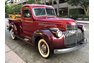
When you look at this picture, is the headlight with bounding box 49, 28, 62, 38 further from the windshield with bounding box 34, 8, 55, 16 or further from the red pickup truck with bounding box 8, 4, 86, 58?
the windshield with bounding box 34, 8, 55, 16

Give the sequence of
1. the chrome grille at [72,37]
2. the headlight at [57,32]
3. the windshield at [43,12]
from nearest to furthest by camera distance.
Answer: the headlight at [57,32] → the chrome grille at [72,37] → the windshield at [43,12]

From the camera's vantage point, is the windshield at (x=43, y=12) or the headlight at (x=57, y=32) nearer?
the headlight at (x=57, y=32)

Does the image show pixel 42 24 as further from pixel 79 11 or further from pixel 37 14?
pixel 79 11

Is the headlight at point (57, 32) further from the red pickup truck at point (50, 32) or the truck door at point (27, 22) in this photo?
the truck door at point (27, 22)

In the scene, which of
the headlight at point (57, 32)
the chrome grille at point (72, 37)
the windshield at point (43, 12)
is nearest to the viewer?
the headlight at point (57, 32)

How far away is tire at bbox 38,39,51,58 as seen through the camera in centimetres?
410

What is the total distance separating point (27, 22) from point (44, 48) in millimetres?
1558

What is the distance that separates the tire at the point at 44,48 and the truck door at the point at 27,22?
97 cm

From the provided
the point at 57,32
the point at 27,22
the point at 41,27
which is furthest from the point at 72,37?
the point at 27,22

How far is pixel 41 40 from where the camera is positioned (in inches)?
168

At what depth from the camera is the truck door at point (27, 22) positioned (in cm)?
518

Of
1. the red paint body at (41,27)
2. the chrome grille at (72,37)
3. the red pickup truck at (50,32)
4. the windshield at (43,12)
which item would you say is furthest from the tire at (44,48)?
the windshield at (43,12)

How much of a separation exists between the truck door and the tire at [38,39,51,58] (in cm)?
97

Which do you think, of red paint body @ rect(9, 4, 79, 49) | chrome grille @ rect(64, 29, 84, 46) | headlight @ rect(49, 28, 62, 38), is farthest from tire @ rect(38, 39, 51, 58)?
chrome grille @ rect(64, 29, 84, 46)
